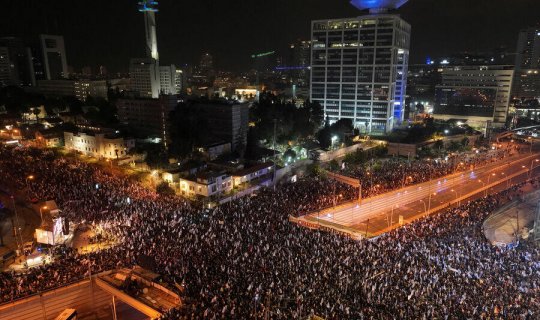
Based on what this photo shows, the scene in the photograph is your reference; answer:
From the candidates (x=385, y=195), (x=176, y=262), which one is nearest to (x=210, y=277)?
(x=176, y=262)

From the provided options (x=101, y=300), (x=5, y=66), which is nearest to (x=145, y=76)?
(x=5, y=66)

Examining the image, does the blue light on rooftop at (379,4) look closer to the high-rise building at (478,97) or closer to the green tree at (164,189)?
the high-rise building at (478,97)

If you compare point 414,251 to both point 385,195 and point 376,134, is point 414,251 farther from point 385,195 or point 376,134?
point 376,134

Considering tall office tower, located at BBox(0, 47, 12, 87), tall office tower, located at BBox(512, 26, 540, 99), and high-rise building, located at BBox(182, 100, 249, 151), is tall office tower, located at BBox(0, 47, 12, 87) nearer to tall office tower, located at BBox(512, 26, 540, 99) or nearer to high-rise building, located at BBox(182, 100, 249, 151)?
high-rise building, located at BBox(182, 100, 249, 151)

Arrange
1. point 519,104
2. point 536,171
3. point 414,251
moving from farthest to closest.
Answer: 1. point 519,104
2. point 536,171
3. point 414,251

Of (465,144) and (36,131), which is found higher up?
(36,131)

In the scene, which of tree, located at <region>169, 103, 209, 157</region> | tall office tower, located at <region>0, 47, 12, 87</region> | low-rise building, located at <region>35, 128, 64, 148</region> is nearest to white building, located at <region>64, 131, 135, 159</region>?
low-rise building, located at <region>35, 128, 64, 148</region>
